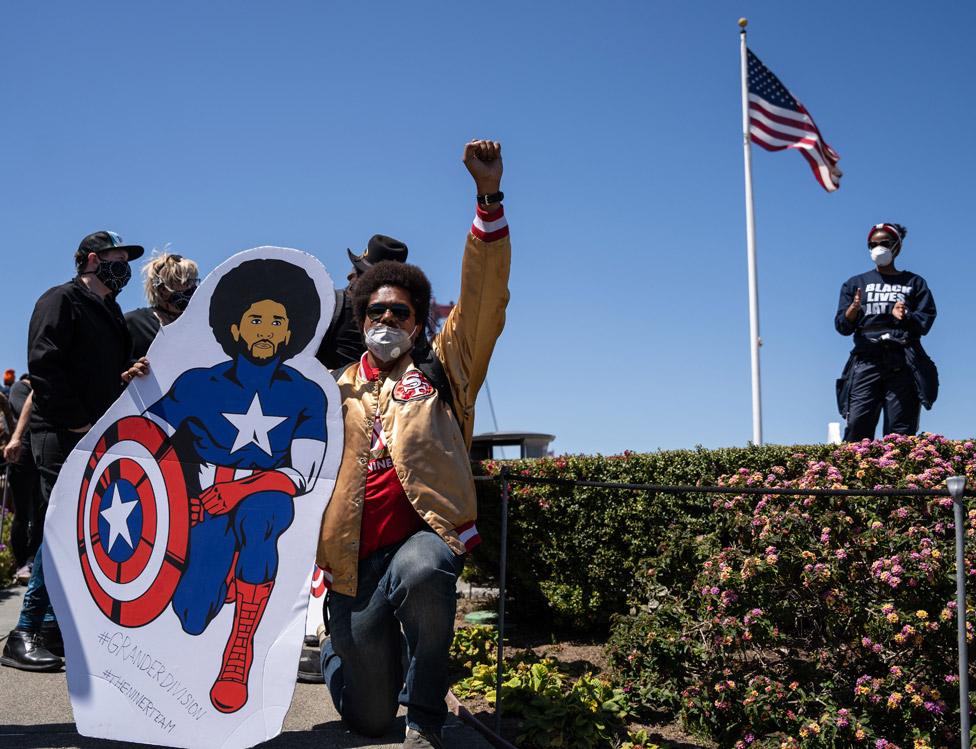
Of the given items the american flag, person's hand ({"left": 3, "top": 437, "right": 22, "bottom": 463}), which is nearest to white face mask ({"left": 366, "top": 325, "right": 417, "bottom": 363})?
person's hand ({"left": 3, "top": 437, "right": 22, "bottom": 463})

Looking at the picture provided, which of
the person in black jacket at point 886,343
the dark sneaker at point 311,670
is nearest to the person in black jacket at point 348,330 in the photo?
the dark sneaker at point 311,670

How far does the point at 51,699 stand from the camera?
11.8 ft

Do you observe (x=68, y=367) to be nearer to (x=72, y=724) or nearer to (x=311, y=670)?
(x=72, y=724)

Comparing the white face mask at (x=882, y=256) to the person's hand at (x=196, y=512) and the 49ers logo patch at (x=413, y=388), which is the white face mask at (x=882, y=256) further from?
the person's hand at (x=196, y=512)

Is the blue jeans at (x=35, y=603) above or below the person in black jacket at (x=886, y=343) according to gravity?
below

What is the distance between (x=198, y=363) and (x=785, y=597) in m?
2.50

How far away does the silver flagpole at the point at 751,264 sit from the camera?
34.1 feet

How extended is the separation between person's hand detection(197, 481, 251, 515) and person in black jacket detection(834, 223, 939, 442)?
470 cm

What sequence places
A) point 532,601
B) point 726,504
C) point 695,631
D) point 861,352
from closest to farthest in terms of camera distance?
point 695,631 → point 726,504 → point 532,601 → point 861,352

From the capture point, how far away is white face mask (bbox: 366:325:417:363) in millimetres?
3266

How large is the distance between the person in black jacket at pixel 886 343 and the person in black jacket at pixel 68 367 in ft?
15.8

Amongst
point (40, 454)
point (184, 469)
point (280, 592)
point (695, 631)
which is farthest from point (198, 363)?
point (695, 631)

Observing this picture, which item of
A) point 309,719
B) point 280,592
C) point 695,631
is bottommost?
point 309,719

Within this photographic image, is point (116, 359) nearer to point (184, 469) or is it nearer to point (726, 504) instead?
point (184, 469)
